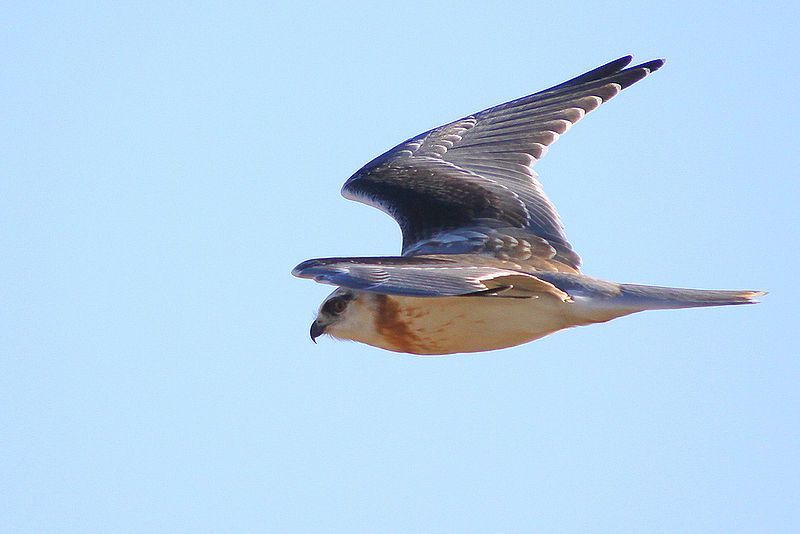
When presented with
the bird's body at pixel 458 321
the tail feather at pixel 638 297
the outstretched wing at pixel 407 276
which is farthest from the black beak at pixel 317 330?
the tail feather at pixel 638 297

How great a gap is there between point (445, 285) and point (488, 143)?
156 inches

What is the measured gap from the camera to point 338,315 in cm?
835

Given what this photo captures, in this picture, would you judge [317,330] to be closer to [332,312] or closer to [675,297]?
[332,312]

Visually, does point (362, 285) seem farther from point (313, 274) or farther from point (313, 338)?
point (313, 338)

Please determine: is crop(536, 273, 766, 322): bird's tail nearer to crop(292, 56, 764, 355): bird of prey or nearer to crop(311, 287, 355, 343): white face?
crop(292, 56, 764, 355): bird of prey

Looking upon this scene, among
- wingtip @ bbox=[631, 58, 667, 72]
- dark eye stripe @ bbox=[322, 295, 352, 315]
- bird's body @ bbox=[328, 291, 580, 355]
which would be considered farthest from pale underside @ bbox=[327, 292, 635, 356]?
wingtip @ bbox=[631, 58, 667, 72]

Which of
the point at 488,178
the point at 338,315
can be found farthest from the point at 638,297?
the point at 488,178

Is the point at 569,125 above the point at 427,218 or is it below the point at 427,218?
above

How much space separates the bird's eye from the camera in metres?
8.30

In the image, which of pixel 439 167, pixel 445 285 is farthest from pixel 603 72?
pixel 445 285

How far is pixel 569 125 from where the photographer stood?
10367 millimetres

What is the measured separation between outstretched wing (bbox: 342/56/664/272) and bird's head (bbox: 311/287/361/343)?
0.95 metres

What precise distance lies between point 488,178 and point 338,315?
2194 mm

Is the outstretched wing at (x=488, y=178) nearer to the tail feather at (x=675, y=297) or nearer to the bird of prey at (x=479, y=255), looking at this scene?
the bird of prey at (x=479, y=255)
